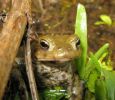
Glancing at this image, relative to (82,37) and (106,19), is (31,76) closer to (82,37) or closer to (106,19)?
(82,37)

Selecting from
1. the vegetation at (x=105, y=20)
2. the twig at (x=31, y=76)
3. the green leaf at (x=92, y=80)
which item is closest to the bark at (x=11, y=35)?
the twig at (x=31, y=76)

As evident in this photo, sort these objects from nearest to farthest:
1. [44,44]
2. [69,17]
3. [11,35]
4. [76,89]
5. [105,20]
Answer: [11,35] < [44,44] < [76,89] < [105,20] < [69,17]

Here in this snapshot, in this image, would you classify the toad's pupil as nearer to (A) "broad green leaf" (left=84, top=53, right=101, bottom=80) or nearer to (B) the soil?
(A) "broad green leaf" (left=84, top=53, right=101, bottom=80)

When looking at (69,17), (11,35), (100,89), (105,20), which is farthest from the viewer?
(69,17)

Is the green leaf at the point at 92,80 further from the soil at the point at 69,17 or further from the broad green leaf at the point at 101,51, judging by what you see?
the soil at the point at 69,17

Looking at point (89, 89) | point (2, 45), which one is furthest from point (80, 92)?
point (2, 45)

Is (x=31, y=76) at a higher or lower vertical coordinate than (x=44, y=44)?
lower

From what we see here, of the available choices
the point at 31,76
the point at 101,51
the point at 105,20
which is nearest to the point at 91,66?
the point at 101,51

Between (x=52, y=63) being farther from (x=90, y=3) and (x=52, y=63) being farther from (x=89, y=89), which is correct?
(x=90, y=3)
